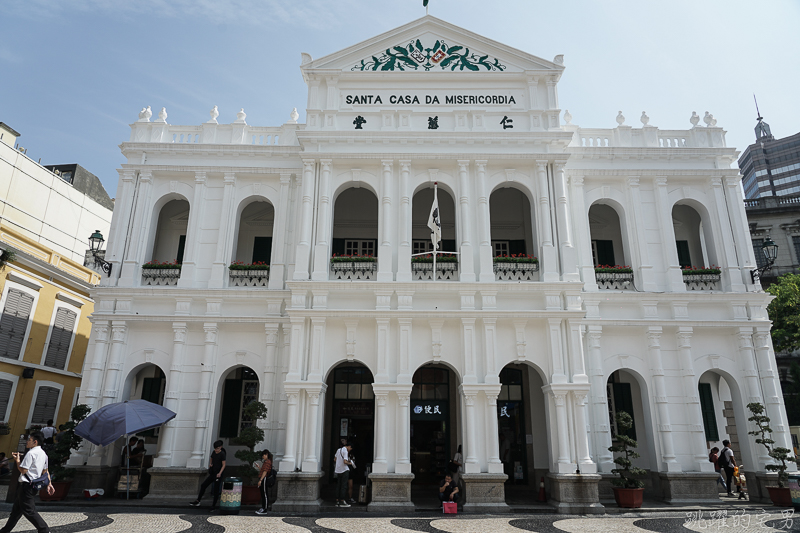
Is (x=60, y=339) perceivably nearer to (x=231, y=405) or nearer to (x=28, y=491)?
(x=231, y=405)

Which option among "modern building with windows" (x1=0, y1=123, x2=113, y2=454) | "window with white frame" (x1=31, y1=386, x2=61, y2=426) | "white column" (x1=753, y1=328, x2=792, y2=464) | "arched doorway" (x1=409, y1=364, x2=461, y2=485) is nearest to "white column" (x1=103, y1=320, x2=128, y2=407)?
"modern building with windows" (x1=0, y1=123, x2=113, y2=454)

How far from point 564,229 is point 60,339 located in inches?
835

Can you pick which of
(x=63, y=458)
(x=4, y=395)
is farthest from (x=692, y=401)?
(x=4, y=395)

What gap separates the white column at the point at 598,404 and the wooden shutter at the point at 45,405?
69.5 ft

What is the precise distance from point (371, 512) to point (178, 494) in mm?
5720

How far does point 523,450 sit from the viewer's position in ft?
58.6

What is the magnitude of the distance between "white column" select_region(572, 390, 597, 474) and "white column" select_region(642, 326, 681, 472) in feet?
8.82

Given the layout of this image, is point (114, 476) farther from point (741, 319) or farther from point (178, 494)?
point (741, 319)

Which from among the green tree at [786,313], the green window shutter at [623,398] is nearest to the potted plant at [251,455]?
the green window shutter at [623,398]

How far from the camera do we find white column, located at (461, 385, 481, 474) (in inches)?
550

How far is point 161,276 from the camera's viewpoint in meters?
17.1

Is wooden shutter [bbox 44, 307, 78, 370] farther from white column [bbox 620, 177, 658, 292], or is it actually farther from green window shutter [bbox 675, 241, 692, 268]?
green window shutter [bbox 675, 241, 692, 268]

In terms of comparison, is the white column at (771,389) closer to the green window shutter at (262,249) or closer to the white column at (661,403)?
the white column at (661,403)

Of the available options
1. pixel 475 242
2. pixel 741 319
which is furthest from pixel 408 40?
pixel 741 319
